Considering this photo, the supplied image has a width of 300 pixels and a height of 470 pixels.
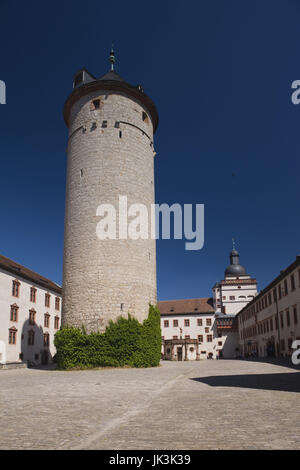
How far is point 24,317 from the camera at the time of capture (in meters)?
37.5

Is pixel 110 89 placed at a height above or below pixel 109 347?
above

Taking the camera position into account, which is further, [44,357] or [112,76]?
[44,357]

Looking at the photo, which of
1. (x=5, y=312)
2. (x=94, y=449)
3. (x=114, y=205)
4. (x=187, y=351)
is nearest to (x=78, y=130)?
(x=114, y=205)

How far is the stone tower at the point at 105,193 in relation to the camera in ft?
85.9

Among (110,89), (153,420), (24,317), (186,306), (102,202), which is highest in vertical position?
(110,89)

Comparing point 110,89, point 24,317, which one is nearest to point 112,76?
point 110,89

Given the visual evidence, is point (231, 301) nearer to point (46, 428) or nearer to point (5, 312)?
point (5, 312)

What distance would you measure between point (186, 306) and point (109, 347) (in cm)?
4876

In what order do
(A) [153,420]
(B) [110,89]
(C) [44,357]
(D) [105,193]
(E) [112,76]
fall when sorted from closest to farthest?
(A) [153,420] → (D) [105,193] → (B) [110,89] → (E) [112,76] → (C) [44,357]

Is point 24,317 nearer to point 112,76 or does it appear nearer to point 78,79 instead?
point 78,79

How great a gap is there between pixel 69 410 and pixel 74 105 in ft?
91.9

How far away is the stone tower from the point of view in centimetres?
2619

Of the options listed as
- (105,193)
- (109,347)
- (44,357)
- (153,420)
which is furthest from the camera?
(44,357)

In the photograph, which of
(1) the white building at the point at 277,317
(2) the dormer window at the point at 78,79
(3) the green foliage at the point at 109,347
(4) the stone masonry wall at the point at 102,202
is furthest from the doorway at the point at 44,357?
(2) the dormer window at the point at 78,79
